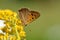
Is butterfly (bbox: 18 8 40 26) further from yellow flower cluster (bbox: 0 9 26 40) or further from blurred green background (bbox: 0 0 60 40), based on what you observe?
blurred green background (bbox: 0 0 60 40)

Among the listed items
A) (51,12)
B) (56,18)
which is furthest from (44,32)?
(51,12)

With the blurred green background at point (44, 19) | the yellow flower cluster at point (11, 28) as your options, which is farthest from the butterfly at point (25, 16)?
the blurred green background at point (44, 19)

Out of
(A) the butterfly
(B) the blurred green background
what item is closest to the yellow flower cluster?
(A) the butterfly

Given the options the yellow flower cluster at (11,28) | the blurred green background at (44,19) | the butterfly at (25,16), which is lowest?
the yellow flower cluster at (11,28)

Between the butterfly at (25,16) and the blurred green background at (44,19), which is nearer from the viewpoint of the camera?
the butterfly at (25,16)

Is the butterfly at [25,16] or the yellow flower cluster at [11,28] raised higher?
the butterfly at [25,16]

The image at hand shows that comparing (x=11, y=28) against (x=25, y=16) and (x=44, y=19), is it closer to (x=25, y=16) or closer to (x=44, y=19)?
(x=25, y=16)

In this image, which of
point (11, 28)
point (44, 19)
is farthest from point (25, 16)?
point (44, 19)

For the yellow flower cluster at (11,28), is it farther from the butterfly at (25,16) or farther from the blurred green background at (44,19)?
the blurred green background at (44,19)
